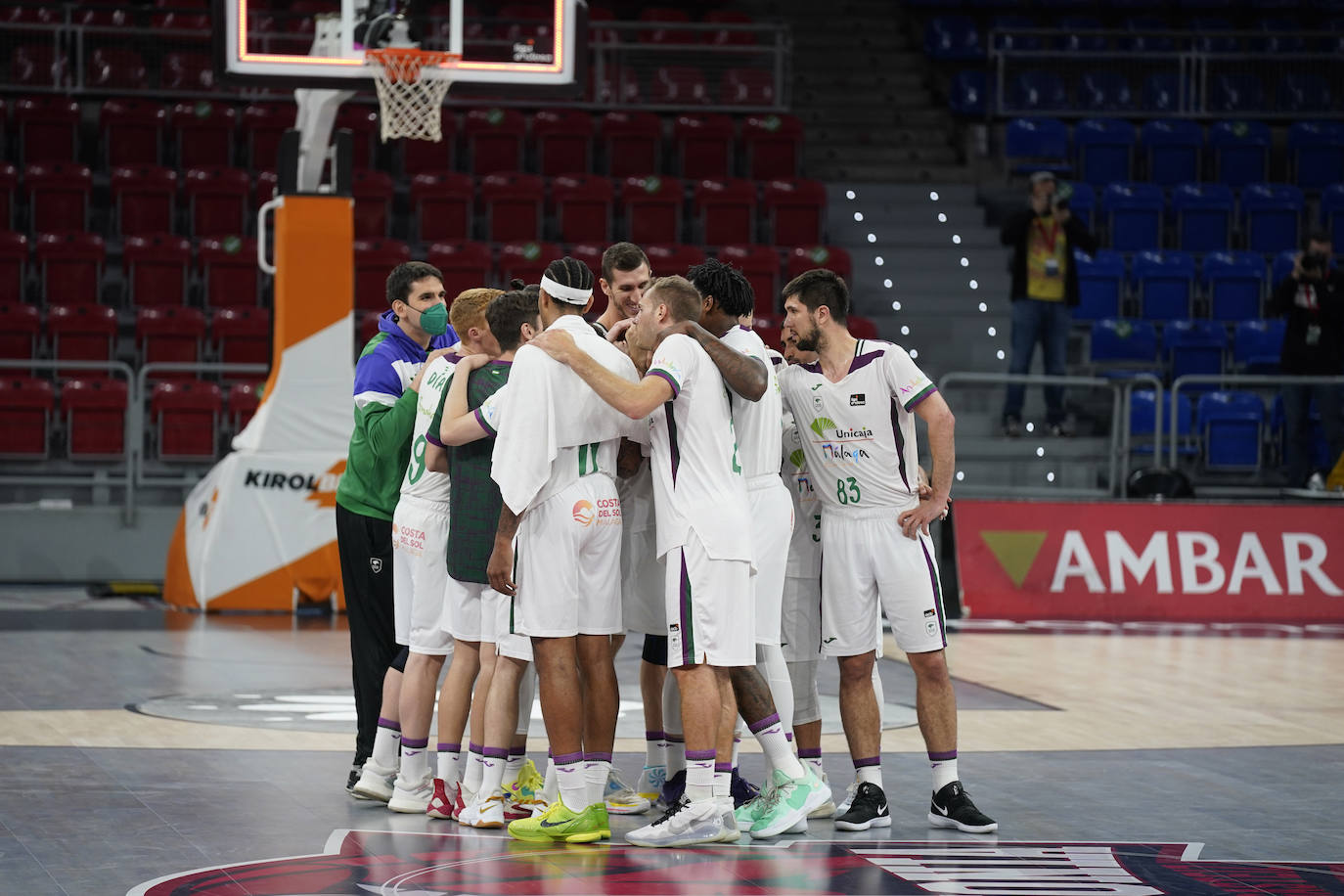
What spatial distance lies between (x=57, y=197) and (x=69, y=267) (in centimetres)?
127

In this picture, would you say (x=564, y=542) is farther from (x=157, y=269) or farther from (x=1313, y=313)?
(x=157, y=269)

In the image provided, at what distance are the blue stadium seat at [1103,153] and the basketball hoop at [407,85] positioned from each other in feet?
35.0

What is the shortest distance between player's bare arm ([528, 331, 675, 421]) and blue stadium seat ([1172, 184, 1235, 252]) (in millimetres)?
14925

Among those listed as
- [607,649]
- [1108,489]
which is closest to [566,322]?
[607,649]

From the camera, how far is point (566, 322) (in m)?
6.60

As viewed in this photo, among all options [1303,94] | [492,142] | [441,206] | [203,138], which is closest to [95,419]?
[441,206]

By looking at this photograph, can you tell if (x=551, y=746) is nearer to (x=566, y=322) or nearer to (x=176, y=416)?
(x=566, y=322)

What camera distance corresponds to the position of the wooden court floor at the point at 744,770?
6.01 metres

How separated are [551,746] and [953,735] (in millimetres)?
1641

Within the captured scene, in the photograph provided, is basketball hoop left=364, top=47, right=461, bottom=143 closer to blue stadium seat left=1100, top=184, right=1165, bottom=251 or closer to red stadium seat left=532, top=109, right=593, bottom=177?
red stadium seat left=532, top=109, right=593, bottom=177

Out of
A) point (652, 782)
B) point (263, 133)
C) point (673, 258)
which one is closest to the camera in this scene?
point (652, 782)

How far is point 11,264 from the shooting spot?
17297mm

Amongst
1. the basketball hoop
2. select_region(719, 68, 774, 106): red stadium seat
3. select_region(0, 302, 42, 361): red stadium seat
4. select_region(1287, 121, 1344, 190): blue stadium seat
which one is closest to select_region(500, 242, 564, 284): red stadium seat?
select_region(719, 68, 774, 106): red stadium seat

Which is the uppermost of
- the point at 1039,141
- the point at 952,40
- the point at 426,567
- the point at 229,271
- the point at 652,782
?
the point at 952,40
